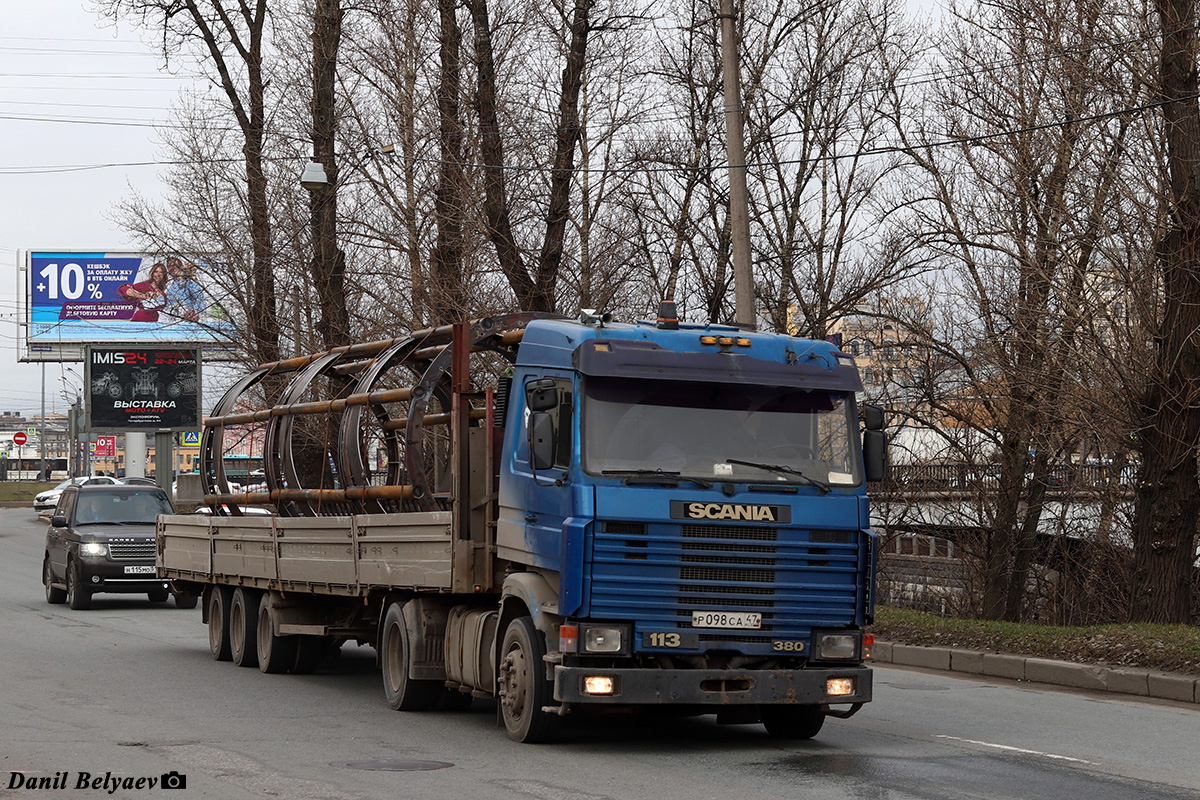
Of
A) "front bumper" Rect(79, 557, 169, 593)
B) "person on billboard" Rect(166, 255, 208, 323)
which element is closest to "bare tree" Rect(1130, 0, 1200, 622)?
"front bumper" Rect(79, 557, 169, 593)

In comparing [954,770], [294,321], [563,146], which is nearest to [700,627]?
[954,770]

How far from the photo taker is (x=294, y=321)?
31844 mm

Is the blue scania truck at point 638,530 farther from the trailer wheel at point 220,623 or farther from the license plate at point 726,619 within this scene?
the trailer wheel at point 220,623

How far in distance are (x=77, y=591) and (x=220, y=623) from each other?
8492 mm

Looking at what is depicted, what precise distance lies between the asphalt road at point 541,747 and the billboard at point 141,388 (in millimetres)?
40939

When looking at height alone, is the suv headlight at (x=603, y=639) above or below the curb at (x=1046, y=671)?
above

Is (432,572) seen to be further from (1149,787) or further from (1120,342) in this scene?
(1120,342)

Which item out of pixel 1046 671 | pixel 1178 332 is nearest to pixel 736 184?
pixel 1178 332

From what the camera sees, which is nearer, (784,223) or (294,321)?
Answer: (784,223)

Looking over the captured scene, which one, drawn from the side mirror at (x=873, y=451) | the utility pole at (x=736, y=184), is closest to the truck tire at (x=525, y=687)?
the side mirror at (x=873, y=451)

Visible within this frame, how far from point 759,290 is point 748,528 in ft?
56.7

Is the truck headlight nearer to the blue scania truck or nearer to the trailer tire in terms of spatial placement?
the blue scania truck

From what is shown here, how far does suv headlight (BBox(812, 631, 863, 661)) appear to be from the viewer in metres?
10.3

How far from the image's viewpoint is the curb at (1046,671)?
14000 millimetres
